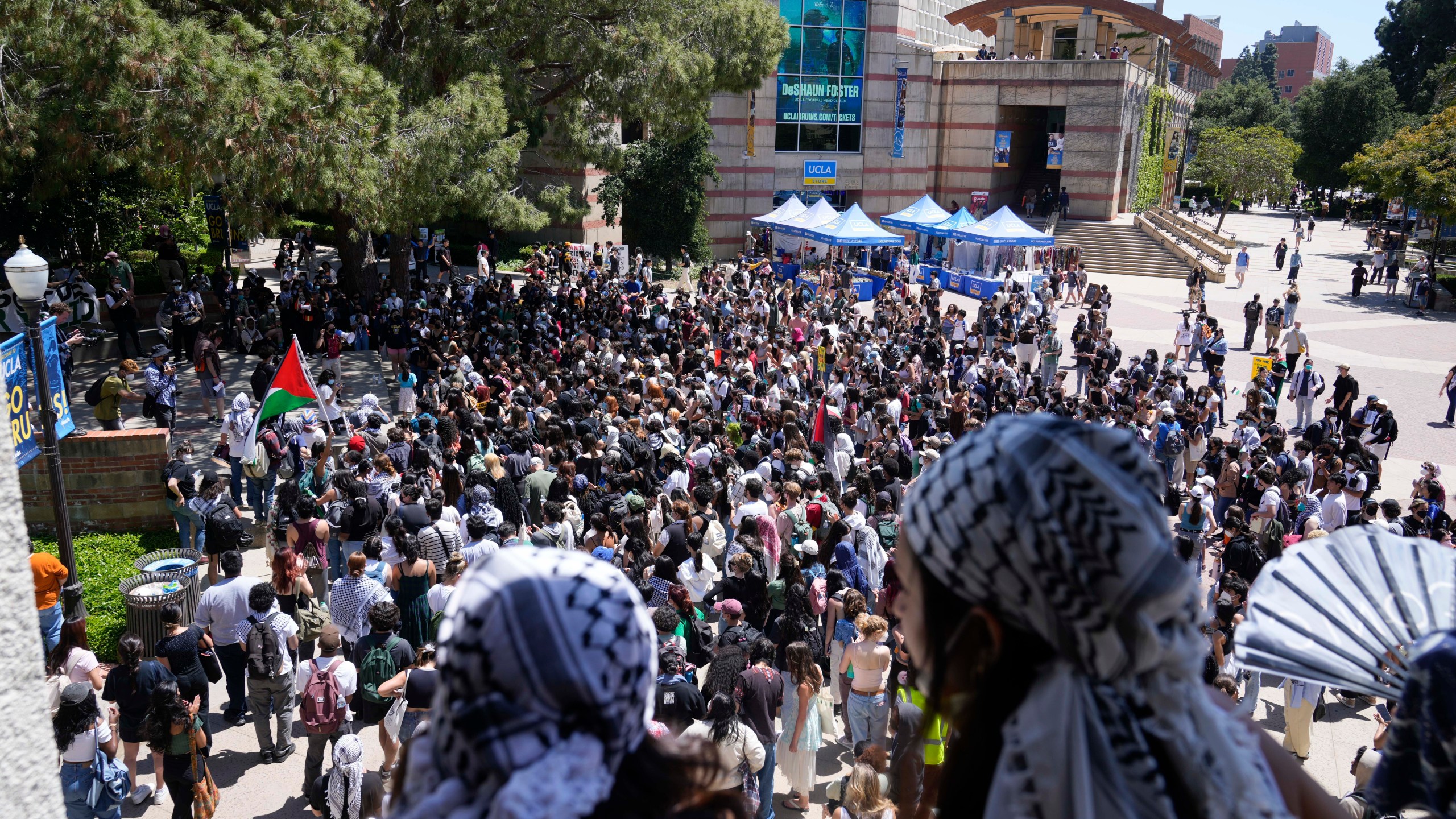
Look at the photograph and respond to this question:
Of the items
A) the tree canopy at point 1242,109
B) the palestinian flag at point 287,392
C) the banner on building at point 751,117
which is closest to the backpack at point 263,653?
the palestinian flag at point 287,392

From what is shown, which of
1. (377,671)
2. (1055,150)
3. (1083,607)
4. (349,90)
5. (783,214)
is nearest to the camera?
(1083,607)

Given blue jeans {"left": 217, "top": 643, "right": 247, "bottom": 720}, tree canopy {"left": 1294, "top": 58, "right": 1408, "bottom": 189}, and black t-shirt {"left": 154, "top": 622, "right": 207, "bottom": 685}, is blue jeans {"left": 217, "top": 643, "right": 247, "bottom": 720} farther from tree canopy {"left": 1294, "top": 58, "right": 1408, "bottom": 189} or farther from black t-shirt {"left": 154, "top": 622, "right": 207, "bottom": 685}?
Result: tree canopy {"left": 1294, "top": 58, "right": 1408, "bottom": 189}

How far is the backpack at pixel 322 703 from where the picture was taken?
271 inches

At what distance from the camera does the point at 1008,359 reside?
1692cm

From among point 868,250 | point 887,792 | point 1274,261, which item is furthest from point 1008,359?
point 1274,261

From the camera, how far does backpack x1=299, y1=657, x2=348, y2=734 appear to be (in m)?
6.87

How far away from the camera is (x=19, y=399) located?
9.77m

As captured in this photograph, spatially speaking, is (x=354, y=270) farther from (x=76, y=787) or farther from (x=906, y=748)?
(x=906, y=748)

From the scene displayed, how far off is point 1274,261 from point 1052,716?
162 feet

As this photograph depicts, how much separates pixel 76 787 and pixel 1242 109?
284 ft

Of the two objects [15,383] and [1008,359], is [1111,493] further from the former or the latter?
[1008,359]

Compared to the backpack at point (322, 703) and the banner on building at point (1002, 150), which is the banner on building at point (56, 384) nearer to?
the backpack at point (322, 703)

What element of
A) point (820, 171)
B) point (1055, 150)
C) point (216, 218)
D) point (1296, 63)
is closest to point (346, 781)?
point (216, 218)

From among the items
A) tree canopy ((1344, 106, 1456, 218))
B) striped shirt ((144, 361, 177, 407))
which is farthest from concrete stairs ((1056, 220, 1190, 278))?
striped shirt ((144, 361, 177, 407))
